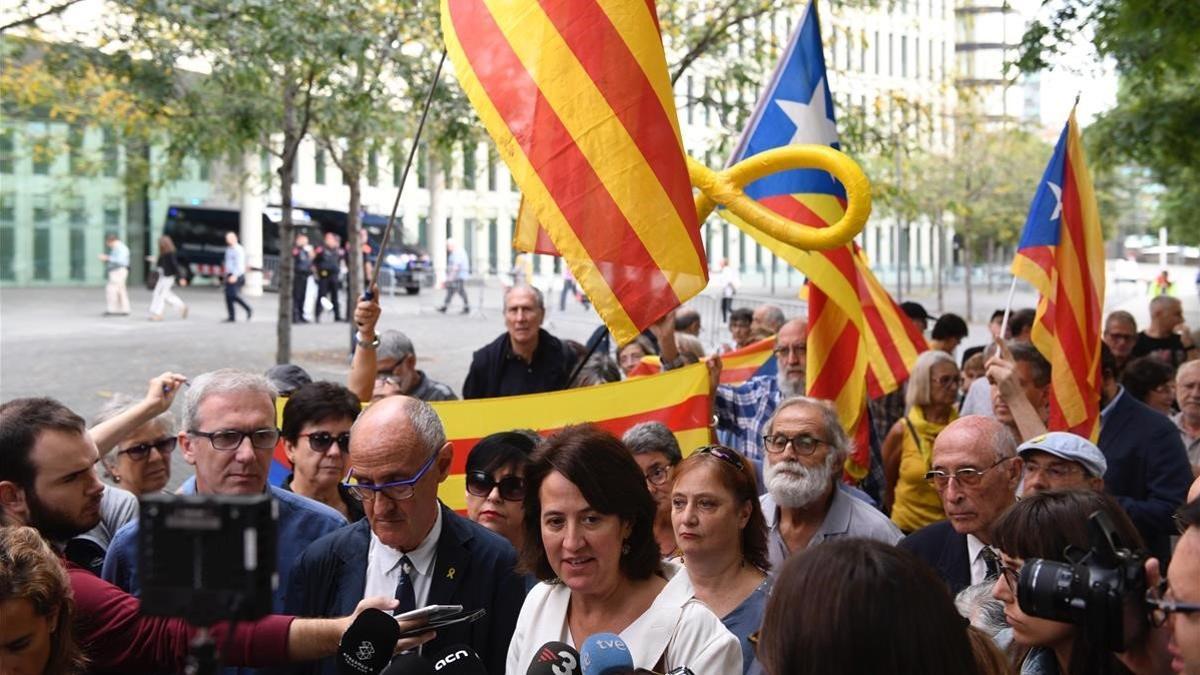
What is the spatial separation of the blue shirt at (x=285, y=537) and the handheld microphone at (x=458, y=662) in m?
1.32

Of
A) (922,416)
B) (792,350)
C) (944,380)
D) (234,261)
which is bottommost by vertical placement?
(922,416)

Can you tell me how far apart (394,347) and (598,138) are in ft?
9.51

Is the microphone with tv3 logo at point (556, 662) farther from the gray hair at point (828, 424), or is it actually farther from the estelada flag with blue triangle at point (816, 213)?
the estelada flag with blue triangle at point (816, 213)

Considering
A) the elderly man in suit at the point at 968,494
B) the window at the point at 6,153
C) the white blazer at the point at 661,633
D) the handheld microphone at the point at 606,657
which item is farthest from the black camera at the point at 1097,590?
the window at the point at 6,153

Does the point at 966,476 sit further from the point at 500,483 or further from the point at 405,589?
the point at 405,589

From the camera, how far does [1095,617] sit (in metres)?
2.79

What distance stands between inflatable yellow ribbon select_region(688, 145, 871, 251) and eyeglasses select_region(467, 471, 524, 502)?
1.70 m

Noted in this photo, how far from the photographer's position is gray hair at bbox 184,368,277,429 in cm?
485

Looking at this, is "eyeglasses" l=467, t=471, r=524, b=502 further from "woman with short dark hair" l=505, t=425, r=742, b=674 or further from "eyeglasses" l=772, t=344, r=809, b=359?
"eyeglasses" l=772, t=344, r=809, b=359

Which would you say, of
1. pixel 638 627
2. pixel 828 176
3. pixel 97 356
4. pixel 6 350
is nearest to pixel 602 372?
pixel 828 176


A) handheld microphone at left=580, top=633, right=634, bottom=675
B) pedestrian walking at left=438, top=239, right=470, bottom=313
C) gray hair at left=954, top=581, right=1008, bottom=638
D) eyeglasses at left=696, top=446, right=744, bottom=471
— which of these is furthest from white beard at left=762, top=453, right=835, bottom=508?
pedestrian walking at left=438, top=239, right=470, bottom=313

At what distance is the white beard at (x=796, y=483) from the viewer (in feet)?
18.9

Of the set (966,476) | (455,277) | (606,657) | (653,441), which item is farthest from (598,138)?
(455,277)

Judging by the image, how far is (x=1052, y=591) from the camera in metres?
2.87
